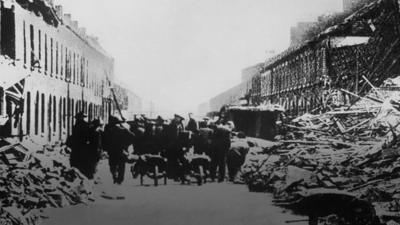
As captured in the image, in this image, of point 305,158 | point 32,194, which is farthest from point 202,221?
point 32,194

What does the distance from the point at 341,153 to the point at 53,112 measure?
163 inches

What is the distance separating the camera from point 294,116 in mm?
7805

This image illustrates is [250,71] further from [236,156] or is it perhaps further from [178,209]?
[178,209]

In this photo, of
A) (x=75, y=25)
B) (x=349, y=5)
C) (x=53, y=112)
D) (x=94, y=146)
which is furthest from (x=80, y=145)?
(x=349, y=5)

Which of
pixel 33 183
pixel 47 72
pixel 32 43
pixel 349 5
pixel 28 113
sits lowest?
pixel 33 183

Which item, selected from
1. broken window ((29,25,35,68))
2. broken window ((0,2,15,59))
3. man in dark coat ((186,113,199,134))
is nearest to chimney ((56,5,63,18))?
broken window ((29,25,35,68))

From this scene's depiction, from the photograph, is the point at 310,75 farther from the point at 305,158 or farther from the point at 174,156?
the point at 174,156

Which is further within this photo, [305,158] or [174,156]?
[174,156]

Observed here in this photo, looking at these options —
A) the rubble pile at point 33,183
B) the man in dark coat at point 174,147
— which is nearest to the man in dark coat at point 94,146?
the rubble pile at point 33,183

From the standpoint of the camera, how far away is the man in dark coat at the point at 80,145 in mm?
7855

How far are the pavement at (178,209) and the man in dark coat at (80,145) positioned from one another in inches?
15.8

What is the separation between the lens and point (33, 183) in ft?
24.3

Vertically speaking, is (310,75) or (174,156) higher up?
(310,75)

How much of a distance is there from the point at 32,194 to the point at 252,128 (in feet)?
10.8
